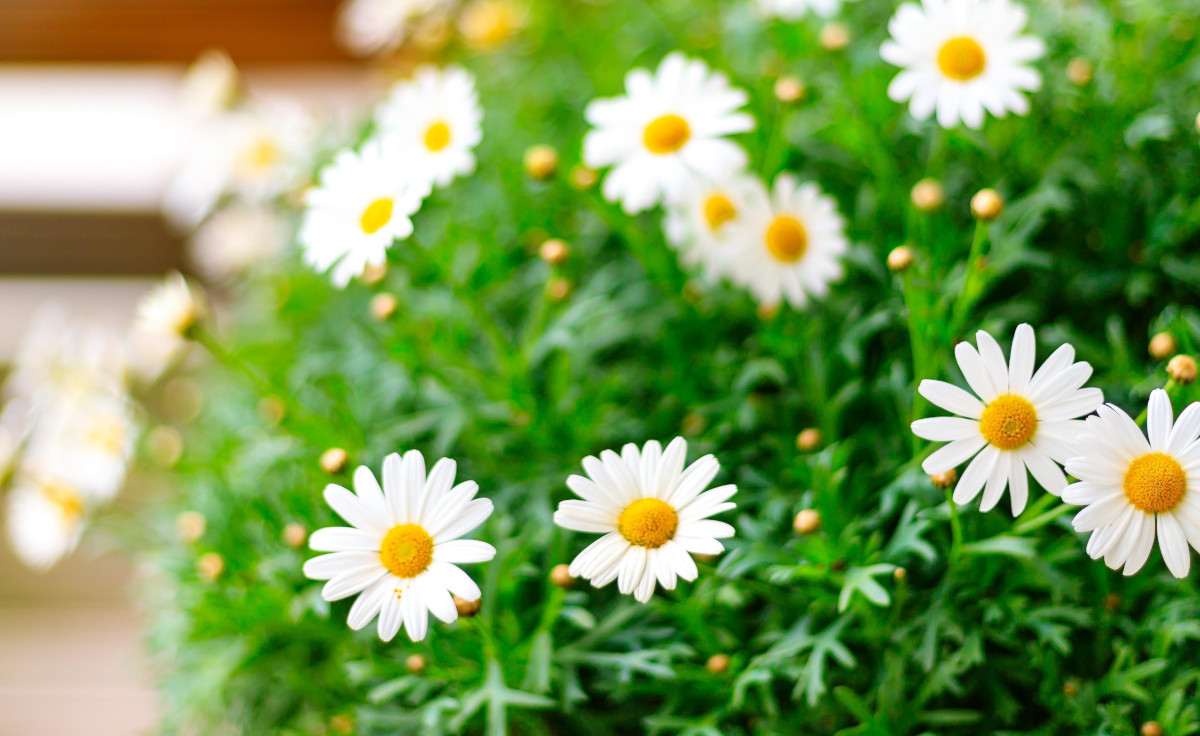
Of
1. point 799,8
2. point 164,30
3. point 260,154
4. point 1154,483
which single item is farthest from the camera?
point 164,30

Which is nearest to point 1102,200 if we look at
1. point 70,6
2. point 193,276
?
point 193,276

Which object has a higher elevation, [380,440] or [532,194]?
[532,194]

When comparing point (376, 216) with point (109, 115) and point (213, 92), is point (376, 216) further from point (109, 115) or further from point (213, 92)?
point (109, 115)

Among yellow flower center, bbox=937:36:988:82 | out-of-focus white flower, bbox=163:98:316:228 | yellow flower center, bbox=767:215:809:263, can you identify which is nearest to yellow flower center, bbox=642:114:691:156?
yellow flower center, bbox=767:215:809:263

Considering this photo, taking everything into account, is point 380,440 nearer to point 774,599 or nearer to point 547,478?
point 547,478

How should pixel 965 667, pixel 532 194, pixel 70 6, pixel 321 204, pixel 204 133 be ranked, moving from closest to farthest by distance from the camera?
pixel 965 667, pixel 321 204, pixel 532 194, pixel 204 133, pixel 70 6

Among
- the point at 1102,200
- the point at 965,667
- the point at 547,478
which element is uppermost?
the point at 1102,200

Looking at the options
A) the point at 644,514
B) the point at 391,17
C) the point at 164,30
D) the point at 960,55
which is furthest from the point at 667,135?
the point at 164,30
